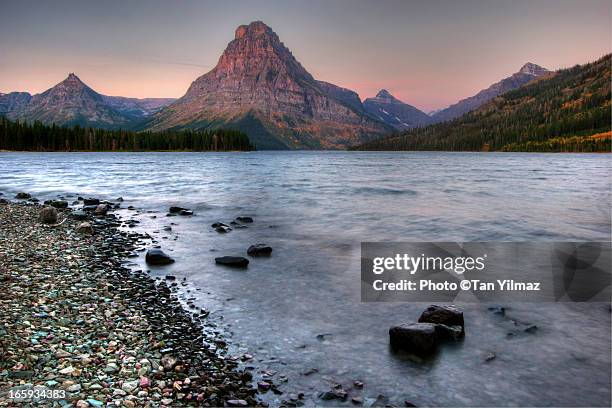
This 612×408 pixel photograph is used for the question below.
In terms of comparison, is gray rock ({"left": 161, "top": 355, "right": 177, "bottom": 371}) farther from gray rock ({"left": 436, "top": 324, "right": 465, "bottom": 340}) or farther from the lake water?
gray rock ({"left": 436, "top": 324, "right": 465, "bottom": 340})

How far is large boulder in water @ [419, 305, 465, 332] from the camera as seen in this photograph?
1199 cm

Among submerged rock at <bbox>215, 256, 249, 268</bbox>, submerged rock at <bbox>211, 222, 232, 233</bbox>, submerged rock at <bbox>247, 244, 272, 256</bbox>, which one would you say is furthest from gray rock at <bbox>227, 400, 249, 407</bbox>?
submerged rock at <bbox>211, 222, 232, 233</bbox>

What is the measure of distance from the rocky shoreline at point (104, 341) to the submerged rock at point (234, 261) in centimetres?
362

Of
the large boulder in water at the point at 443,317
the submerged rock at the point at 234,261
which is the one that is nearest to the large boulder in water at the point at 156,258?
the submerged rock at the point at 234,261

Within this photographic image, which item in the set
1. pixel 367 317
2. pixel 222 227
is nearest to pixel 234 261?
pixel 367 317

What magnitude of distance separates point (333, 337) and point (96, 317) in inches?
272

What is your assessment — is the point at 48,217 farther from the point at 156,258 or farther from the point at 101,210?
the point at 156,258

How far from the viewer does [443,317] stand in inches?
475

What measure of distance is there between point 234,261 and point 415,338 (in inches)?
407

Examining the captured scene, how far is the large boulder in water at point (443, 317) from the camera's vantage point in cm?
1199

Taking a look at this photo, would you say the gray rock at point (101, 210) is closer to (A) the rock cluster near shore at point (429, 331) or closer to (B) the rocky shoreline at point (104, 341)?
(B) the rocky shoreline at point (104, 341)

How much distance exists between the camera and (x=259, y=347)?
10.8 metres

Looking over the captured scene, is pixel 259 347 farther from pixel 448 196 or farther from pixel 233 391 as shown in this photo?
pixel 448 196

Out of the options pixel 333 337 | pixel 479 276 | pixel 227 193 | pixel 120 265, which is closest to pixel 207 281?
pixel 120 265
